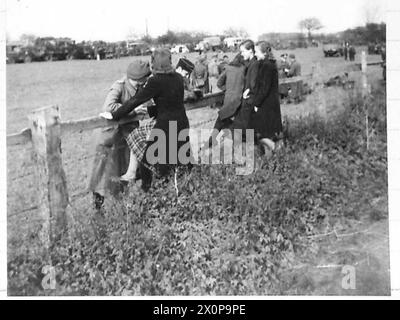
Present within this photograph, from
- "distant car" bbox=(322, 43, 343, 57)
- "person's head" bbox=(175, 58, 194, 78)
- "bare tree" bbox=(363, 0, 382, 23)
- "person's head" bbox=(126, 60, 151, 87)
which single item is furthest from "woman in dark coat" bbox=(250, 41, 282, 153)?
"person's head" bbox=(126, 60, 151, 87)

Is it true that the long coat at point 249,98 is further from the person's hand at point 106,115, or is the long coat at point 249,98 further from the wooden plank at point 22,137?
the wooden plank at point 22,137

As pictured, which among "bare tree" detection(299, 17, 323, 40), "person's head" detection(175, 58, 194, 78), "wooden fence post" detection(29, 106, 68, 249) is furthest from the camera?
"person's head" detection(175, 58, 194, 78)

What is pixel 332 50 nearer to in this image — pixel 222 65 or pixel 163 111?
pixel 222 65

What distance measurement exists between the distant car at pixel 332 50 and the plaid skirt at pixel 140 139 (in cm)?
158

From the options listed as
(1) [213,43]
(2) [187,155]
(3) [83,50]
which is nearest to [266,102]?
(1) [213,43]

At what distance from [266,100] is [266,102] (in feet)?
0.06

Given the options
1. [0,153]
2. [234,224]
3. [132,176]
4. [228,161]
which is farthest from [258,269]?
[0,153]

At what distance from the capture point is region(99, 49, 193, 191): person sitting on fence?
5207mm

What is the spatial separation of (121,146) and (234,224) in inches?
45.7

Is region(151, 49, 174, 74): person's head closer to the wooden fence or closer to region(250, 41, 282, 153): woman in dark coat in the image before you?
the wooden fence

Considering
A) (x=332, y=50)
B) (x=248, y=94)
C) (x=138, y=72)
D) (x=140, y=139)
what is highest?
(x=332, y=50)

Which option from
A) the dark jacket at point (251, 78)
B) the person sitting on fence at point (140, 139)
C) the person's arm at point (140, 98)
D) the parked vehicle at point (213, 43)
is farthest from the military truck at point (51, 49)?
the dark jacket at point (251, 78)

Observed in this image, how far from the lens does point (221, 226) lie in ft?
16.9

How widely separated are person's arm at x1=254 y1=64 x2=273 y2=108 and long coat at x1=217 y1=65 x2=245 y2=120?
14 cm
